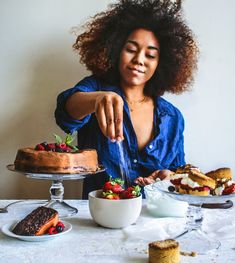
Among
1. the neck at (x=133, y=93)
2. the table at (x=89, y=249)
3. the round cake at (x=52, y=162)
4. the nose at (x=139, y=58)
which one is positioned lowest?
the table at (x=89, y=249)

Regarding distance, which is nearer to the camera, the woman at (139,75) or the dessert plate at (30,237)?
the dessert plate at (30,237)

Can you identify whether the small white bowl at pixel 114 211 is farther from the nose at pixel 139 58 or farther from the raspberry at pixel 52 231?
the nose at pixel 139 58

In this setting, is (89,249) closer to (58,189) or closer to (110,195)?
(110,195)

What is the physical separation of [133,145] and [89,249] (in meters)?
0.70

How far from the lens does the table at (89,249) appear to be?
2.53 ft

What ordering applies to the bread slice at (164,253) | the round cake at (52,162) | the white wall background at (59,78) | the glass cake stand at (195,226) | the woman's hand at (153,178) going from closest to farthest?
the bread slice at (164,253) → the glass cake stand at (195,226) → the round cake at (52,162) → the woman's hand at (153,178) → the white wall background at (59,78)

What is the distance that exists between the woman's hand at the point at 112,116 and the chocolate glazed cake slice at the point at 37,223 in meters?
0.23

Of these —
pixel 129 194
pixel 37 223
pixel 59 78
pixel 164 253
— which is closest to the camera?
pixel 164 253

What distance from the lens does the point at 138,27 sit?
1.52 metres

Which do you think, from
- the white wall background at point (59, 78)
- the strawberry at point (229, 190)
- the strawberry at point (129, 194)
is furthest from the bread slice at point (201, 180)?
the white wall background at point (59, 78)

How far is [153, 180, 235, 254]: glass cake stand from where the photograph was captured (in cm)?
85

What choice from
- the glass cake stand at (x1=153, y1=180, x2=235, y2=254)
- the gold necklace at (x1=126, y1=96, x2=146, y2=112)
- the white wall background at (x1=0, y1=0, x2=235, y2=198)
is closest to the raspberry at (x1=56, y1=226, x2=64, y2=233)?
the glass cake stand at (x1=153, y1=180, x2=235, y2=254)

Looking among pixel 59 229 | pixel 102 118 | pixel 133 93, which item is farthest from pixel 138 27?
pixel 59 229

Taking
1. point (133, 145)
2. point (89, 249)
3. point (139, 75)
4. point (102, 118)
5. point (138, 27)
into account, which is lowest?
point (89, 249)
